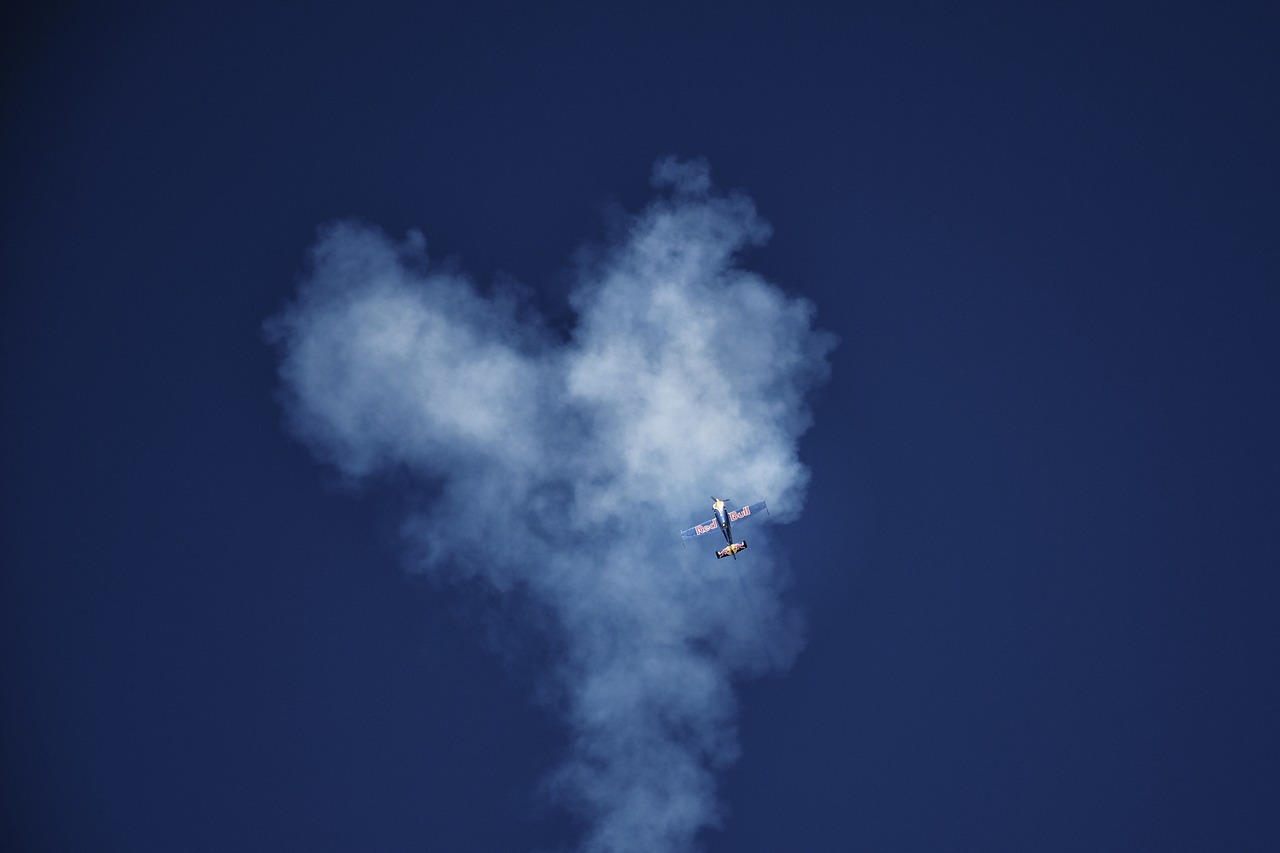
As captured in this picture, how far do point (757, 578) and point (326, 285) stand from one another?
3076 cm

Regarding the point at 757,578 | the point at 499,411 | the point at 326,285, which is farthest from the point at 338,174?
the point at 757,578

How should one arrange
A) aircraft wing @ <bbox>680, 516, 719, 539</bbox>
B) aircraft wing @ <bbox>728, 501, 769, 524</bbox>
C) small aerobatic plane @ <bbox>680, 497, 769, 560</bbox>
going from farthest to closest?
aircraft wing @ <bbox>680, 516, 719, 539</bbox> < aircraft wing @ <bbox>728, 501, 769, 524</bbox> < small aerobatic plane @ <bbox>680, 497, 769, 560</bbox>

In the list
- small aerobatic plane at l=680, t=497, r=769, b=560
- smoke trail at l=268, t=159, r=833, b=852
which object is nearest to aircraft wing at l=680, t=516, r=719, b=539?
small aerobatic plane at l=680, t=497, r=769, b=560

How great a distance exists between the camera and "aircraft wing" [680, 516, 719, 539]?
58.4 metres

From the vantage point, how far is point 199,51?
2527 inches

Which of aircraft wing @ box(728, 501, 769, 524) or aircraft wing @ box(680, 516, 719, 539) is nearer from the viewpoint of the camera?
aircraft wing @ box(728, 501, 769, 524)

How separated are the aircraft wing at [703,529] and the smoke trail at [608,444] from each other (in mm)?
668

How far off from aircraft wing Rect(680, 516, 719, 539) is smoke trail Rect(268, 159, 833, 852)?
2.19 ft

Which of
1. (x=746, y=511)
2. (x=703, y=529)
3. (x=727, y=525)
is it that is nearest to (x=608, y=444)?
(x=703, y=529)

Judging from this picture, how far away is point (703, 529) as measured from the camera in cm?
5859

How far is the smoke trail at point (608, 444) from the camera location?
5972 centimetres

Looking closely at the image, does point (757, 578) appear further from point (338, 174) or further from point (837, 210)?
point (338, 174)

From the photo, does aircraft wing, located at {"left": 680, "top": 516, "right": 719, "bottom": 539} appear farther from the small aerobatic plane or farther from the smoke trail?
the smoke trail

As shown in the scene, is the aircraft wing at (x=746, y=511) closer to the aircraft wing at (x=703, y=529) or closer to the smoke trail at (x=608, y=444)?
the aircraft wing at (x=703, y=529)
